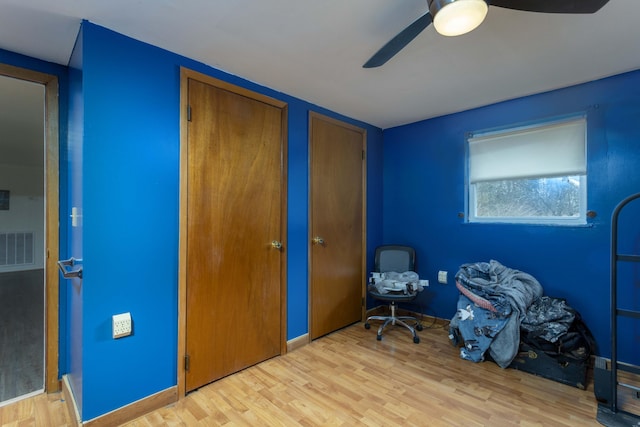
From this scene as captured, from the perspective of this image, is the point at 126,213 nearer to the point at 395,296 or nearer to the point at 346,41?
the point at 346,41

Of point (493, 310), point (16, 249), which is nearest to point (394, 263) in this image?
point (493, 310)

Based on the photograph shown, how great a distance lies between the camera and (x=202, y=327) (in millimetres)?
2035

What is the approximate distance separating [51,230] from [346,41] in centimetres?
235

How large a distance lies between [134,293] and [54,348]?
912mm

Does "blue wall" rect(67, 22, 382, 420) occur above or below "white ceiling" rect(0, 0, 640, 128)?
below

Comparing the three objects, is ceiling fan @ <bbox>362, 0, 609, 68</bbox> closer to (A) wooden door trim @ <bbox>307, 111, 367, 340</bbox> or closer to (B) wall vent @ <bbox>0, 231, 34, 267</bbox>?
(A) wooden door trim @ <bbox>307, 111, 367, 340</bbox>

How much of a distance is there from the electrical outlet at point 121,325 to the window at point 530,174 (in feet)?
10.1

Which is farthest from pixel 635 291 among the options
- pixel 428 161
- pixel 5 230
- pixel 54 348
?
pixel 5 230

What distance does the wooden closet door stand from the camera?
6.57ft

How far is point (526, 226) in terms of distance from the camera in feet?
8.74

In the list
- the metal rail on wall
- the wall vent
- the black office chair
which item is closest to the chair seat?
the black office chair

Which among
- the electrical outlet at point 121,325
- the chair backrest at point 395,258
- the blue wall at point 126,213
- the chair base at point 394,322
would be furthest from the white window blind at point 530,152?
the electrical outlet at point 121,325

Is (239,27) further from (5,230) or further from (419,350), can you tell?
(5,230)

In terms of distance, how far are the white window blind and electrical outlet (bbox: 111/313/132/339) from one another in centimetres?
317
